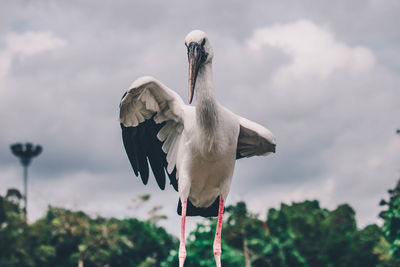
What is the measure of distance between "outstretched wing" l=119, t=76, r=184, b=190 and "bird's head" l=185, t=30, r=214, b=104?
0.61m

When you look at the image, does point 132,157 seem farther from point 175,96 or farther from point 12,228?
point 12,228

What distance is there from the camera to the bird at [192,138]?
7156 millimetres

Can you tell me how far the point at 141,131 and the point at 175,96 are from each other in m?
0.67

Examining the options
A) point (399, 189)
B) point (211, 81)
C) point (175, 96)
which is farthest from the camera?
point (399, 189)

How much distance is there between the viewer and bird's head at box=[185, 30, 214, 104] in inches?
275

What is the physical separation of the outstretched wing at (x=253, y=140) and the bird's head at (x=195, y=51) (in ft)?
Result: 3.62

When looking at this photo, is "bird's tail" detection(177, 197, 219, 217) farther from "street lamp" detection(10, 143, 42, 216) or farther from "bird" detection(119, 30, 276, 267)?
"street lamp" detection(10, 143, 42, 216)

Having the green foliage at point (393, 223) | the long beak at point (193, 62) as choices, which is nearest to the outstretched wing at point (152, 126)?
the long beak at point (193, 62)

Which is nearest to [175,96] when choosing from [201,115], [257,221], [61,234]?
[201,115]

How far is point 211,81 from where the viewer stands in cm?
717

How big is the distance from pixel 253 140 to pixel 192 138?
2.77ft

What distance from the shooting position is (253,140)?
26.4 feet

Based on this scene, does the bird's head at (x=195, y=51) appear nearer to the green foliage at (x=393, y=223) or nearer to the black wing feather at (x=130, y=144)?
the black wing feather at (x=130, y=144)

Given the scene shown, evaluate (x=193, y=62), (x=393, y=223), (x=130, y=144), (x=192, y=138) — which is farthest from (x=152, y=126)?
(x=393, y=223)
